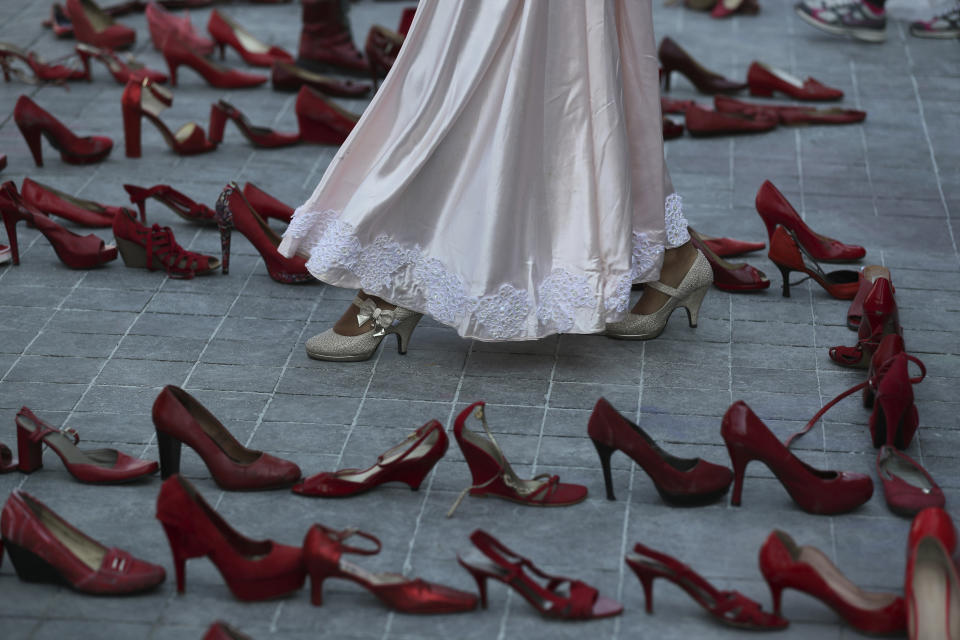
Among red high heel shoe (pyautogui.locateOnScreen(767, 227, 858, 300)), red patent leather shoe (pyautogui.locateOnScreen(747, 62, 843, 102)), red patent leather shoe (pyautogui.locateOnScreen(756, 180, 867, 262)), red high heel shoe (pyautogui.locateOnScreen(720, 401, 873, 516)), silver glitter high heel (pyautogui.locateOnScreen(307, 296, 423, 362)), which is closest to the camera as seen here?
red high heel shoe (pyautogui.locateOnScreen(720, 401, 873, 516))

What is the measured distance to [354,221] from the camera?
427 centimetres

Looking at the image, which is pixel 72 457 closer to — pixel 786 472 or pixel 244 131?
pixel 786 472

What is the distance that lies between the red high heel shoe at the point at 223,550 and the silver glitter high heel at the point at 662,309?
1761 mm

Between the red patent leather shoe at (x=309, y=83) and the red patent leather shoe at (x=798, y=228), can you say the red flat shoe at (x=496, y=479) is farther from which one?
the red patent leather shoe at (x=309, y=83)

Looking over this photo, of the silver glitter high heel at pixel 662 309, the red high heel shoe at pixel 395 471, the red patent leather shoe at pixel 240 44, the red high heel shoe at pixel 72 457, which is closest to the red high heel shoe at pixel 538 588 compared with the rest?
the red high heel shoe at pixel 395 471

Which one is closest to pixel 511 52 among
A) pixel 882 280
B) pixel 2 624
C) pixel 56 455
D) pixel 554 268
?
pixel 554 268

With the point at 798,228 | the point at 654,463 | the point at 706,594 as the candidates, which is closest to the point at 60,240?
the point at 654,463

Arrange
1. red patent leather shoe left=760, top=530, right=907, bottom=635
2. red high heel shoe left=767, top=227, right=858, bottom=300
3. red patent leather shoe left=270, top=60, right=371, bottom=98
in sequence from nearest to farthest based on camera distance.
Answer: red patent leather shoe left=760, top=530, right=907, bottom=635, red high heel shoe left=767, top=227, right=858, bottom=300, red patent leather shoe left=270, top=60, right=371, bottom=98

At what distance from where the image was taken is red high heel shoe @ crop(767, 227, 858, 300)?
4836mm

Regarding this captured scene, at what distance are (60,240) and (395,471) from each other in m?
2.15

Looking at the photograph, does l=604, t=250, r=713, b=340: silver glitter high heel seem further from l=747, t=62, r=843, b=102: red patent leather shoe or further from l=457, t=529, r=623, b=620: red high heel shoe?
l=747, t=62, r=843, b=102: red patent leather shoe

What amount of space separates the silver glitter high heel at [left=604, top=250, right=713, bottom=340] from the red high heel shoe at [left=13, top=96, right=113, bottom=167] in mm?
2862

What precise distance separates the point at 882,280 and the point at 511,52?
4.55 feet

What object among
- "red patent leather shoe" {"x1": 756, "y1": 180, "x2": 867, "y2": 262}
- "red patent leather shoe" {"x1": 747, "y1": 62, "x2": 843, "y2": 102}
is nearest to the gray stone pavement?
"red patent leather shoe" {"x1": 756, "y1": 180, "x2": 867, "y2": 262}
